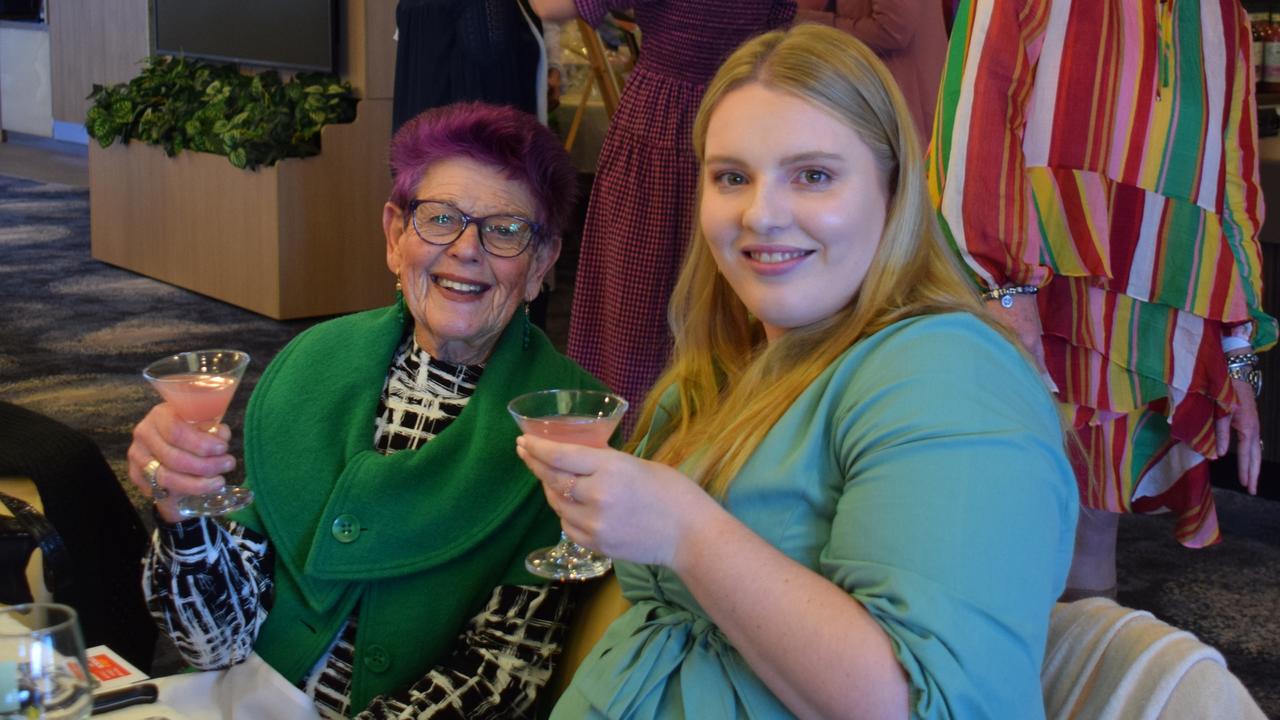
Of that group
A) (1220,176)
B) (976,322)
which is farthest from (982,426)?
(1220,176)

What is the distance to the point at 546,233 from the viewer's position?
2021mm

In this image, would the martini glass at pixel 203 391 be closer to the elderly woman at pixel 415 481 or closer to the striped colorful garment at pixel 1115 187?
the elderly woman at pixel 415 481

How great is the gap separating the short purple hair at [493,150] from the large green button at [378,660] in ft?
2.03

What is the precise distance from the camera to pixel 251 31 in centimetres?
727

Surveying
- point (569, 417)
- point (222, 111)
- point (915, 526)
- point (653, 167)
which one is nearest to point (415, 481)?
point (569, 417)

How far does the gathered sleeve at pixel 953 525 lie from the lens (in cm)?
121

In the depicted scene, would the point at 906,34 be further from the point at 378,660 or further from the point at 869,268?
the point at 378,660

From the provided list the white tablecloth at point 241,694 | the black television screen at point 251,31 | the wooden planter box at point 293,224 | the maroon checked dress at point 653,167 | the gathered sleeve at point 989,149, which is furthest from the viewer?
the black television screen at point 251,31

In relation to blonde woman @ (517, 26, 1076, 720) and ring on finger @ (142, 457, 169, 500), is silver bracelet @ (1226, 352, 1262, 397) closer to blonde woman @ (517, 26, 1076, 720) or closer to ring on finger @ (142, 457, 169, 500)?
blonde woman @ (517, 26, 1076, 720)

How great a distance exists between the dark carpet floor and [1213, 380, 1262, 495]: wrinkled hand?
2.60 feet

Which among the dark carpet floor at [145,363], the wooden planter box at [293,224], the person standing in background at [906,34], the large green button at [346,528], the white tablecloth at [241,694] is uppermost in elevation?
the person standing in background at [906,34]

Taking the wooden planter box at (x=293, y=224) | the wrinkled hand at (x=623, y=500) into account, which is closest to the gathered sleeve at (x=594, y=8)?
the wrinkled hand at (x=623, y=500)

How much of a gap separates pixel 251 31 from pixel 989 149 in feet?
18.9

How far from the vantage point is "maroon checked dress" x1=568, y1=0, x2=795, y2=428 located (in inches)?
115
